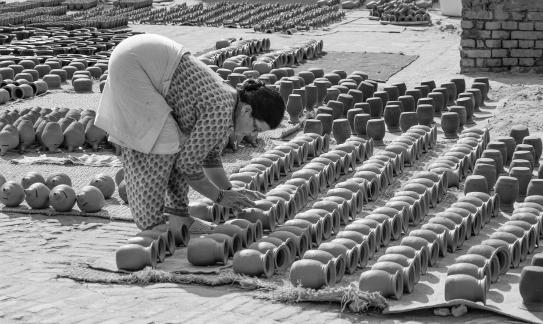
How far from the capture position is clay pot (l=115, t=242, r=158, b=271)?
5.76m

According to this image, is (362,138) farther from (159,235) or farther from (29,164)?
(159,235)

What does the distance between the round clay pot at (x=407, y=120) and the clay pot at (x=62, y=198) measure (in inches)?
126

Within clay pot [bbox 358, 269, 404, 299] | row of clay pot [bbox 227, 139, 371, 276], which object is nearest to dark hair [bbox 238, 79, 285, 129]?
row of clay pot [bbox 227, 139, 371, 276]

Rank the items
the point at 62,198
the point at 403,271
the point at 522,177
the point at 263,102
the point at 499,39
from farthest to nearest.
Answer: the point at 499,39 < the point at 522,177 < the point at 62,198 < the point at 263,102 < the point at 403,271

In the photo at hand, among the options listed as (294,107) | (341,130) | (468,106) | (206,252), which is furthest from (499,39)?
(206,252)

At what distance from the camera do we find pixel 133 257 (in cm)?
577

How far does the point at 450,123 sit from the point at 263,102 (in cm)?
342

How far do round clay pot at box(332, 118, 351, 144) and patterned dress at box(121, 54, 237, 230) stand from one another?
8.70ft

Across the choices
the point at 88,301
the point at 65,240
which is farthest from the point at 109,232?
the point at 88,301

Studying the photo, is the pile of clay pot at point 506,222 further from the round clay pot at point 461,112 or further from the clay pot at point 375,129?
the clay pot at point 375,129

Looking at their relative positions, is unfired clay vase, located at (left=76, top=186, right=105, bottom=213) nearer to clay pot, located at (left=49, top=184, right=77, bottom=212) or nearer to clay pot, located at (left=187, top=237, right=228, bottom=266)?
clay pot, located at (left=49, top=184, right=77, bottom=212)

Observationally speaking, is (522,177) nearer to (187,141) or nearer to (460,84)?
(187,141)

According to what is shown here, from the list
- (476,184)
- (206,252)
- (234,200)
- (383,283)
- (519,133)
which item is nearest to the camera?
(383,283)

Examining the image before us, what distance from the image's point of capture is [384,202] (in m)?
7.20
